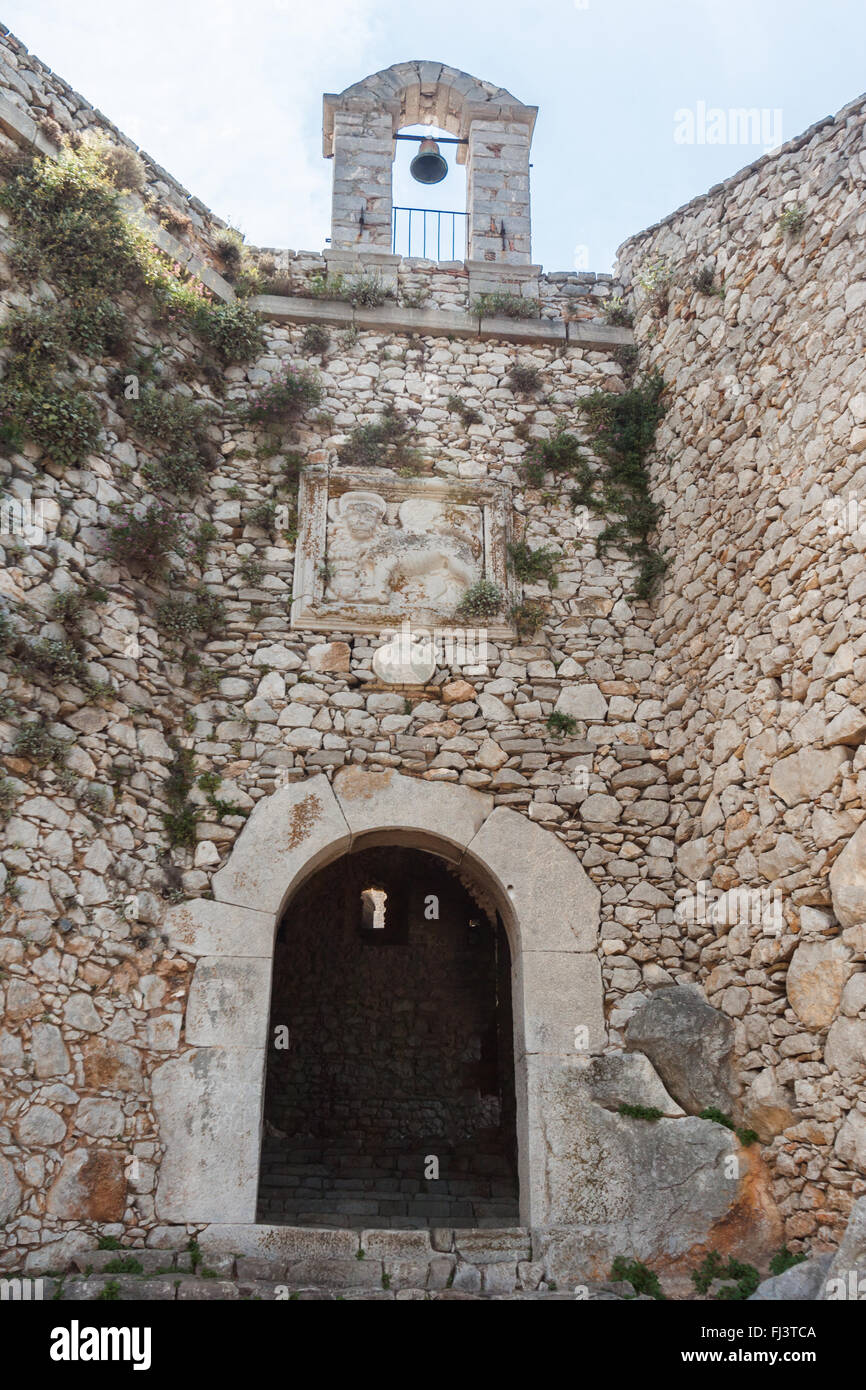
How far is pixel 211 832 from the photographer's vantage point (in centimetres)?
612

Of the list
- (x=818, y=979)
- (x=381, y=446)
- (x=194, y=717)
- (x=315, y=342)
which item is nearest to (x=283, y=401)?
(x=315, y=342)

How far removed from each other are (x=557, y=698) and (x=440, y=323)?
119 inches

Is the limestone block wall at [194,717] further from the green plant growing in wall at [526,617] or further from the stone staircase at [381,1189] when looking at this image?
the stone staircase at [381,1189]

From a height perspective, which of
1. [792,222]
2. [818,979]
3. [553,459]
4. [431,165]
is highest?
[431,165]

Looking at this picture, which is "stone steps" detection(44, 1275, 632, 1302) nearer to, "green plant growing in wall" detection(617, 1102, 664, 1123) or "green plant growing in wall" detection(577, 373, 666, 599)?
"green plant growing in wall" detection(617, 1102, 664, 1123)

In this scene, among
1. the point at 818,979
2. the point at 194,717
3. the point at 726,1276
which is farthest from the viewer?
the point at 194,717

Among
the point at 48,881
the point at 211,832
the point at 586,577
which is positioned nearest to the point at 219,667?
the point at 211,832

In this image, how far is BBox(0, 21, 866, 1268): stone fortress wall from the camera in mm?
5102

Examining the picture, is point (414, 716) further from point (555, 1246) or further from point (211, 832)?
point (555, 1246)

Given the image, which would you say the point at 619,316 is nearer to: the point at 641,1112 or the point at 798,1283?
the point at 641,1112

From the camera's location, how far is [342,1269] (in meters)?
5.21

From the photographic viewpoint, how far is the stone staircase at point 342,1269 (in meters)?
4.93

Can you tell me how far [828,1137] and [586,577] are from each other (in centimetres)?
377

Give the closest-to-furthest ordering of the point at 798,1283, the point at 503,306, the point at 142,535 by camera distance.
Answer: the point at 798,1283, the point at 142,535, the point at 503,306
